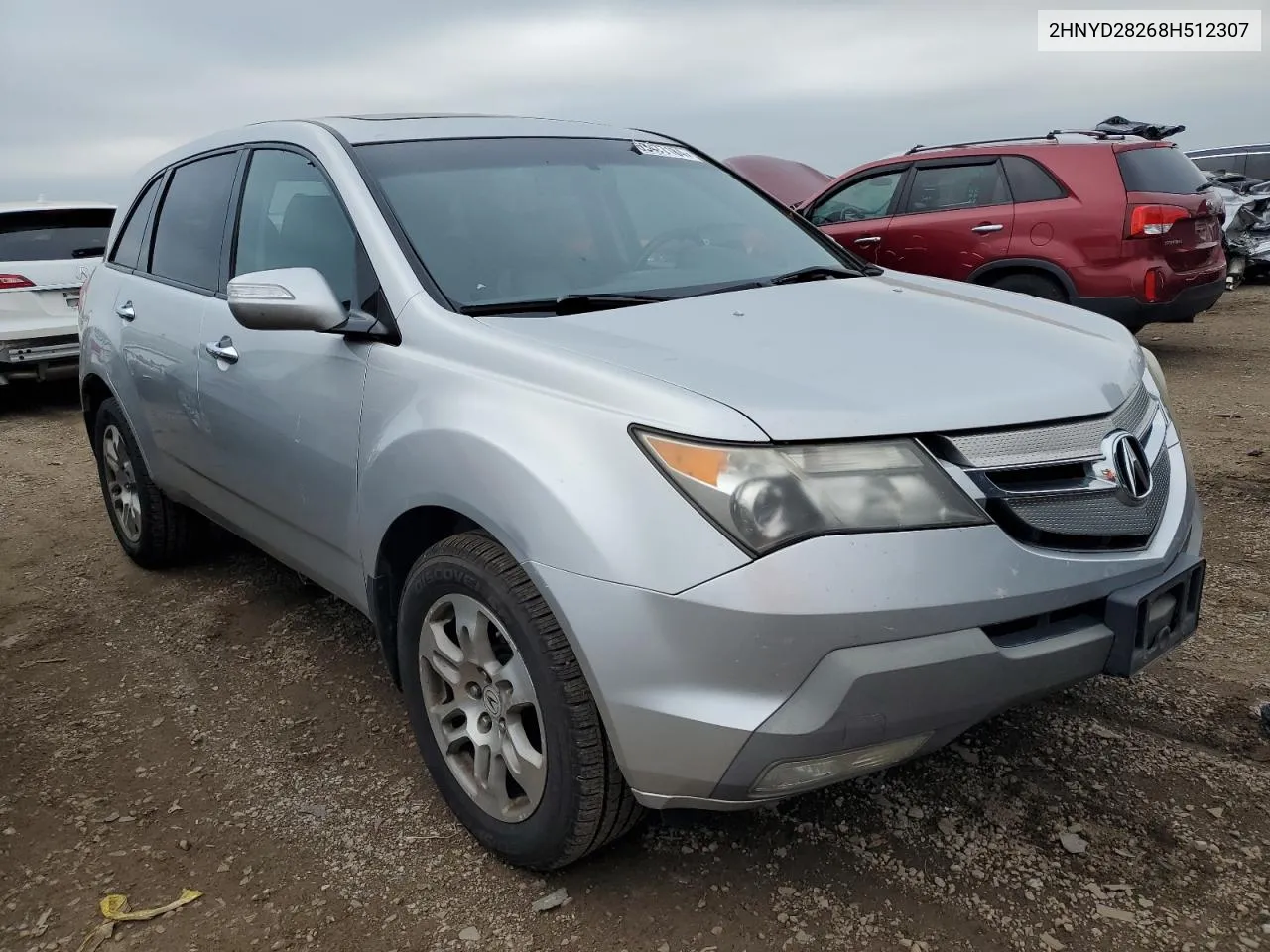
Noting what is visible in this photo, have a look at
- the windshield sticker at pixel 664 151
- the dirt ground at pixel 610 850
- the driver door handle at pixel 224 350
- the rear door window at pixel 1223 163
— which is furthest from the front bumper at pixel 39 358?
the rear door window at pixel 1223 163

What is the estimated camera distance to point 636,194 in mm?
3168

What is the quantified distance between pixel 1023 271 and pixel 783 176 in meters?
6.91

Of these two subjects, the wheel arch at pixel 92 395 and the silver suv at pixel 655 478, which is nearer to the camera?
the silver suv at pixel 655 478

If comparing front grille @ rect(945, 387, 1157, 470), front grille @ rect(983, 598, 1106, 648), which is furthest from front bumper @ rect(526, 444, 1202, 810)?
front grille @ rect(945, 387, 1157, 470)

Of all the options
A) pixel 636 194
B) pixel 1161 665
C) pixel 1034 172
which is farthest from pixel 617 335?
pixel 1034 172

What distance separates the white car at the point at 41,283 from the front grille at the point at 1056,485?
24.3 ft

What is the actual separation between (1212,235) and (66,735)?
308 inches

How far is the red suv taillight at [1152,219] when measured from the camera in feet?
23.7

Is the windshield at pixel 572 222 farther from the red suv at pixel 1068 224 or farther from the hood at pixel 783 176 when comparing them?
the hood at pixel 783 176

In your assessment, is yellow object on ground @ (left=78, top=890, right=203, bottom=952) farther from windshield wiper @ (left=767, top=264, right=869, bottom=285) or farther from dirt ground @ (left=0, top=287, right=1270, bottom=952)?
windshield wiper @ (left=767, top=264, right=869, bottom=285)

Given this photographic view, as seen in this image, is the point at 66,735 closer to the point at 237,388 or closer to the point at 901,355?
the point at 237,388

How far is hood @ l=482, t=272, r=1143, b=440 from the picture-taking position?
1914 millimetres

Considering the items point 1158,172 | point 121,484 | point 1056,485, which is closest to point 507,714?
point 1056,485

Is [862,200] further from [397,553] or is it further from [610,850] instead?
[610,850]
